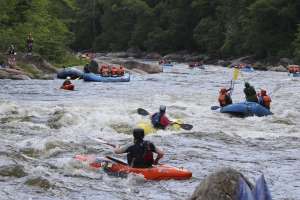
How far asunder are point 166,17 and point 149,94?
55.4 metres

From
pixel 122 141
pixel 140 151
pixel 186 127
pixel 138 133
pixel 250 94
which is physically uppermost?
pixel 138 133

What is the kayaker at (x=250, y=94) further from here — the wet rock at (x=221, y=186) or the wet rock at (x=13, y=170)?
the wet rock at (x=221, y=186)

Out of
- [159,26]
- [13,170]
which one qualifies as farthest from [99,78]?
[159,26]

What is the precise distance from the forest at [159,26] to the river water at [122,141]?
1456 centimetres

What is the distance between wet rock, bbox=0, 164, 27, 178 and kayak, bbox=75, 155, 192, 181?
1.16m

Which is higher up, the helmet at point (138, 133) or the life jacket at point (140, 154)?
the helmet at point (138, 133)

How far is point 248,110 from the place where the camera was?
58.6 ft

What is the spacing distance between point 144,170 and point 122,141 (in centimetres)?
374

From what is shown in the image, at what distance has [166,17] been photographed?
3113 inches

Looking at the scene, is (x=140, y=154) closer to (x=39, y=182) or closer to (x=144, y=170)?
(x=144, y=170)

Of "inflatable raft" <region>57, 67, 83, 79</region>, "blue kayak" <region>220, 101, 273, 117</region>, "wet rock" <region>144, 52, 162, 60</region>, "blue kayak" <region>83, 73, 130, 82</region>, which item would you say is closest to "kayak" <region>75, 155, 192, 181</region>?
"blue kayak" <region>220, 101, 273, 117</region>

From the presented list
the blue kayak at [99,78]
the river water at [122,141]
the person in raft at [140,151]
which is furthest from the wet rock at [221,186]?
the blue kayak at [99,78]

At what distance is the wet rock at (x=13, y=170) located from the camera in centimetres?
990

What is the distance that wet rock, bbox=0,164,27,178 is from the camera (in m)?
9.90
